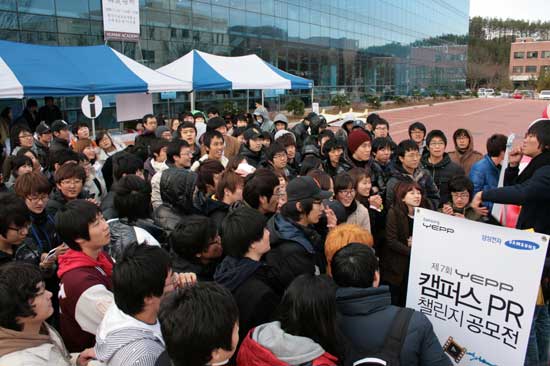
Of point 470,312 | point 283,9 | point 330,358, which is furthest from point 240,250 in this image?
point 283,9

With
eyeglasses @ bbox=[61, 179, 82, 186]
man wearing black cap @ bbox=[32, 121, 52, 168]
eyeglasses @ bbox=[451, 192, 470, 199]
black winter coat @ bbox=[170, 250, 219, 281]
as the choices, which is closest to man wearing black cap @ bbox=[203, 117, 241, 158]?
man wearing black cap @ bbox=[32, 121, 52, 168]

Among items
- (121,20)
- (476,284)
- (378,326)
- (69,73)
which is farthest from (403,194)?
(121,20)

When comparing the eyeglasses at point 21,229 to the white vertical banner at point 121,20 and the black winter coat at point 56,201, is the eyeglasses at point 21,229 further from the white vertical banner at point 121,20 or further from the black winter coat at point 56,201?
the white vertical banner at point 121,20

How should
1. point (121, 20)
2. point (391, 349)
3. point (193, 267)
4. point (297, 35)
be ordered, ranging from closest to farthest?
point (391, 349), point (193, 267), point (121, 20), point (297, 35)

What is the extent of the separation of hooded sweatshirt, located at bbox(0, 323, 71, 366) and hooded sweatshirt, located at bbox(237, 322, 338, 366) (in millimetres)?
783

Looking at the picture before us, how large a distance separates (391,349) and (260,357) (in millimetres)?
564

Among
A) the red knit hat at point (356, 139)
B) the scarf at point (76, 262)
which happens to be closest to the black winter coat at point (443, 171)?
the red knit hat at point (356, 139)

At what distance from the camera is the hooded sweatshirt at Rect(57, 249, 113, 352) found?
2143 mm

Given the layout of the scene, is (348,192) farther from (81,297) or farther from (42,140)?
(42,140)

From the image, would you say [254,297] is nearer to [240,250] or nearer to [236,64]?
[240,250]

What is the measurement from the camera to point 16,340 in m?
1.74

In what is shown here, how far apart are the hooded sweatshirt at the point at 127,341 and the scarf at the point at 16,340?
9.4 inches

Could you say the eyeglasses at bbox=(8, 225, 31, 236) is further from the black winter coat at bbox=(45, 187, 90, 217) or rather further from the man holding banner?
the man holding banner

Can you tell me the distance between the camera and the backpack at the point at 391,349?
6.03 ft
